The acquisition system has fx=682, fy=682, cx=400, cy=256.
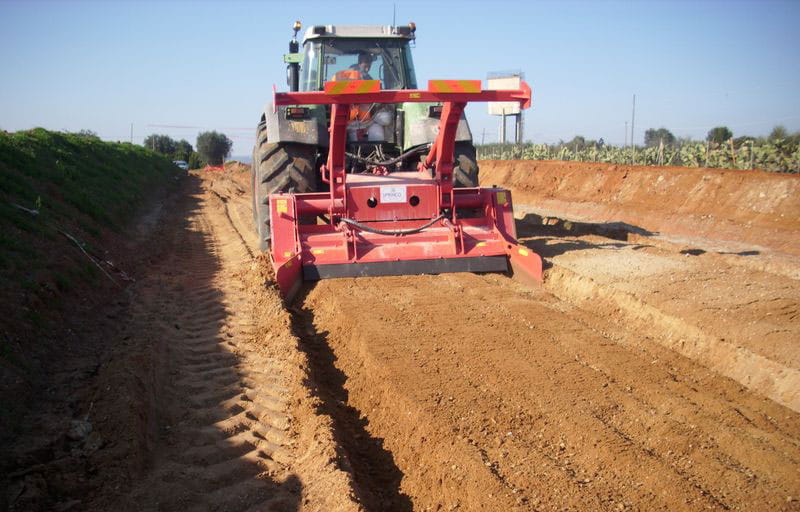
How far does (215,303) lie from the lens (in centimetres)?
644

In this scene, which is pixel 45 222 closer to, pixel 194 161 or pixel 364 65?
pixel 364 65

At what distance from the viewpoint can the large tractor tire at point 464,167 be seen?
8.08m

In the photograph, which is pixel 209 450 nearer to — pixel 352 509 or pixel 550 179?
pixel 352 509

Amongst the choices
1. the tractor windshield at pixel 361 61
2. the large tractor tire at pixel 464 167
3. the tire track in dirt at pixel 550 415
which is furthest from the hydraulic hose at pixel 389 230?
the tractor windshield at pixel 361 61

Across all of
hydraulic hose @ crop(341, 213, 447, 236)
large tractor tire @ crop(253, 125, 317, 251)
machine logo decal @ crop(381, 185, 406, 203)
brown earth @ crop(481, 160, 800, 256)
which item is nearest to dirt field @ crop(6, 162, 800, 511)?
hydraulic hose @ crop(341, 213, 447, 236)

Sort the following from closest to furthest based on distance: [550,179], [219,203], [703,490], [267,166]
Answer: [703,490], [267,166], [219,203], [550,179]

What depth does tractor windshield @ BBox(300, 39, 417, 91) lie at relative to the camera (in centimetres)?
845

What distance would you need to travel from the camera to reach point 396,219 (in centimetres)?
726

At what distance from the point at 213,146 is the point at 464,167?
5324 centimetres

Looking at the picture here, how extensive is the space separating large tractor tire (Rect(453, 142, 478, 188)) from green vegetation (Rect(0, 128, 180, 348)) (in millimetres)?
4095

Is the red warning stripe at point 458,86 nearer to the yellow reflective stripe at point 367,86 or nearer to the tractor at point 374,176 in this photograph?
the tractor at point 374,176

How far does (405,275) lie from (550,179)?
13.1 meters

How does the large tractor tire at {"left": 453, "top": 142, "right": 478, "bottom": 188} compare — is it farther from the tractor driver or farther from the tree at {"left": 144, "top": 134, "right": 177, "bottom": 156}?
the tree at {"left": 144, "top": 134, "right": 177, "bottom": 156}

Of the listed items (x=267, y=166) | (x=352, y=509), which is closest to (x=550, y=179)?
(x=267, y=166)
